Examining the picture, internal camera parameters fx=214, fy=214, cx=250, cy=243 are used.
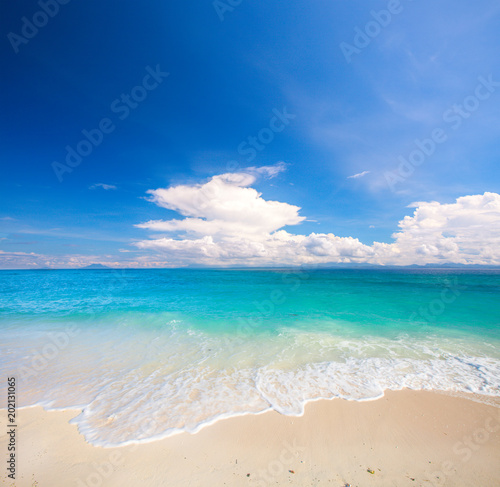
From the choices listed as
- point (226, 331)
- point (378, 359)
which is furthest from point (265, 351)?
point (378, 359)

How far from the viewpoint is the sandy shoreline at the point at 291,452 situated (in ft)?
12.5

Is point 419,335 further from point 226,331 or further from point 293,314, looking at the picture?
point 226,331

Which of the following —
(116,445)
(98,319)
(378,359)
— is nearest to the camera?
(116,445)

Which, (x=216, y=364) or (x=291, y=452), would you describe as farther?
(x=216, y=364)

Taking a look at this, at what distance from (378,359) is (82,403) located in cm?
1026

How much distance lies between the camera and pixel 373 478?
12.5 feet

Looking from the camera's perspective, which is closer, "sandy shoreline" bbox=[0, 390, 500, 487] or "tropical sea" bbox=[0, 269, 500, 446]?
"sandy shoreline" bbox=[0, 390, 500, 487]

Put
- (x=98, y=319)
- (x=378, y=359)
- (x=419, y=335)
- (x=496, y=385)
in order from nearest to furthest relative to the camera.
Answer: (x=496, y=385) → (x=378, y=359) → (x=419, y=335) → (x=98, y=319)

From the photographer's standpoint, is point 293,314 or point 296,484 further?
point 293,314

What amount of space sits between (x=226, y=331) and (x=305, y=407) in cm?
729

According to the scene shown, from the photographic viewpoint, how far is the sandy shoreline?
12.5 feet

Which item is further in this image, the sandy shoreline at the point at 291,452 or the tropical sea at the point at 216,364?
the tropical sea at the point at 216,364

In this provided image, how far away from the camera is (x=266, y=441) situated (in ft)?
15.1

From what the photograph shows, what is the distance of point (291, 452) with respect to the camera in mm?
4352
